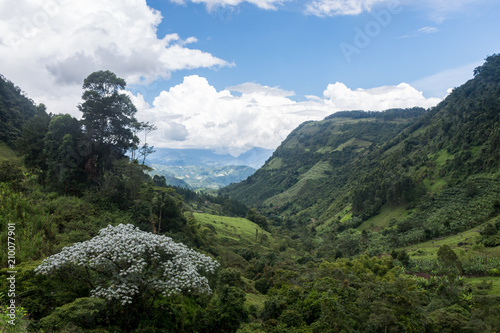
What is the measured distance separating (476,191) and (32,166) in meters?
89.6

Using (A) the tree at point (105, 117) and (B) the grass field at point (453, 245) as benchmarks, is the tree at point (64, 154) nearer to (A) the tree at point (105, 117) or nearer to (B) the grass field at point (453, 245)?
(A) the tree at point (105, 117)

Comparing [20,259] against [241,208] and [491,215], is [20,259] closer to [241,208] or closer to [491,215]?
[491,215]

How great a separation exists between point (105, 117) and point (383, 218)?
85.4 metres

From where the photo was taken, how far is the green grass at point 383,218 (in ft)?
261

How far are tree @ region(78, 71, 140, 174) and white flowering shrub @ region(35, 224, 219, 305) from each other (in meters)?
22.3

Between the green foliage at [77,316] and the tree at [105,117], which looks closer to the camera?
the green foliage at [77,316]

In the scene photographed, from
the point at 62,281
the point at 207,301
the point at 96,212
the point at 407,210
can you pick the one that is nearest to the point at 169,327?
the point at 207,301

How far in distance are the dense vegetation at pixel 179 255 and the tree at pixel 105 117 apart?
145mm

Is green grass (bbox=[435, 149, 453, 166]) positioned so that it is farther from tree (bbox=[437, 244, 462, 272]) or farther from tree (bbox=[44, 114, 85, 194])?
tree (bbox=[44, 114, 85, 194])

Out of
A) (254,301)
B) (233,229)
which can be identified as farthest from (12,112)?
(254,301)

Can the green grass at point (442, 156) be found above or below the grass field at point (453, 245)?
above

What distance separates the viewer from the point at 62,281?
1255 centimetres

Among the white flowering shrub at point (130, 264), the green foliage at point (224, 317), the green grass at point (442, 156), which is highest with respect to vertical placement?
the green grass at point (442, 156)

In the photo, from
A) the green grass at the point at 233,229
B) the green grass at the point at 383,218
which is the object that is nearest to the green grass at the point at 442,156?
the green grass at the point at 383,218
